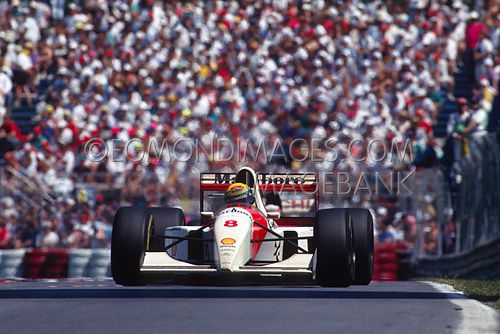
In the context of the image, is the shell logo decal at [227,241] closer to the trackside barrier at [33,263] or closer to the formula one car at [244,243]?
the formula one car at [244,243]

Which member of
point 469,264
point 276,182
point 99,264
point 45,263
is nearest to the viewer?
point 276,182

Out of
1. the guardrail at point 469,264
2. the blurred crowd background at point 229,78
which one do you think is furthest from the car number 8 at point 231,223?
the blurred crowd background at point 229,78

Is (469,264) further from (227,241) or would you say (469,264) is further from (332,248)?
(227,241)

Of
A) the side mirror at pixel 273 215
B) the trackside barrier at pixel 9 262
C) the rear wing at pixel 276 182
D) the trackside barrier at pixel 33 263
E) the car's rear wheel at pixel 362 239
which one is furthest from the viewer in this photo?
the trackside barrier at pixel 33 263

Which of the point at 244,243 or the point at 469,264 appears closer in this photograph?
the point at 244,243

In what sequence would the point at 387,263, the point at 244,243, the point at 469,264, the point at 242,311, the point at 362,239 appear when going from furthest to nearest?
the point at 387,263 → the point at 469,264 → the point at 362,239 → the point at 244,243 → the point at 242,311

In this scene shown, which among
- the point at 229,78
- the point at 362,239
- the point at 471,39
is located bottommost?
the point at 362,239

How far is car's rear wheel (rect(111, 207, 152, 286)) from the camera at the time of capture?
10680mm

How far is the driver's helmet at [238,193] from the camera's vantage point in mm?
11367

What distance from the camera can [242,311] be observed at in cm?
841

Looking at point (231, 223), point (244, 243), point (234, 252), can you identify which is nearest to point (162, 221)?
point (231, 223)

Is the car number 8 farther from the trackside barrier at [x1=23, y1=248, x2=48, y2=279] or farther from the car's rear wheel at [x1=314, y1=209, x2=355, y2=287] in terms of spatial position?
the trackside barrier at [x1=23, y1=248, x2=48, y2=279]

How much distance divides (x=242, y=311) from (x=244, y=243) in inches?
84.4

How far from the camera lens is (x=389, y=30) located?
23094 mm
